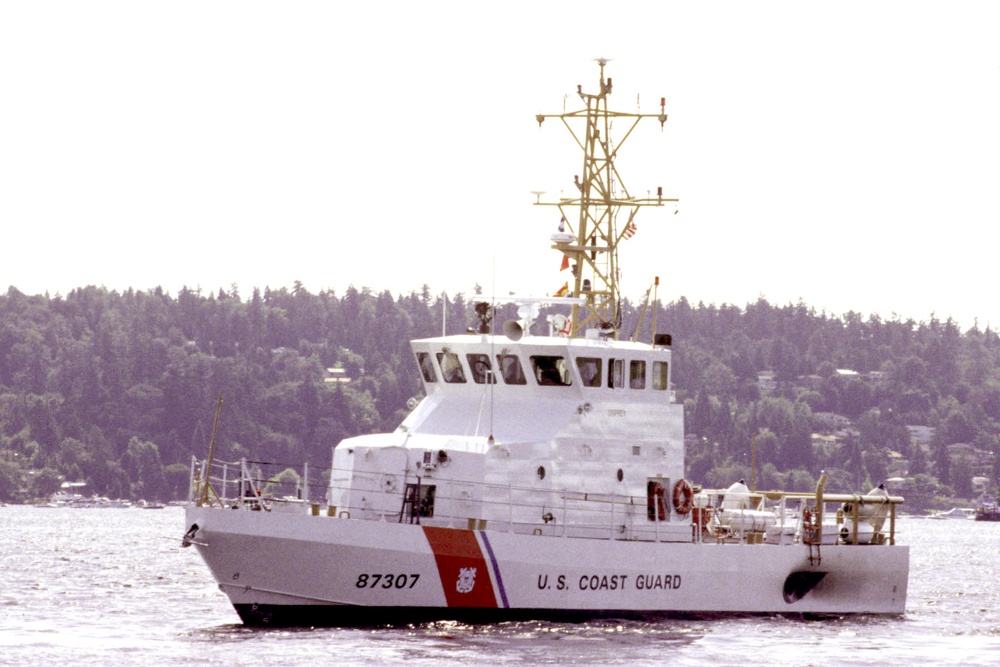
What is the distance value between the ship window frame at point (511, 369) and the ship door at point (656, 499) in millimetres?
3036

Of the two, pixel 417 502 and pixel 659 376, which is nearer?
pixel 417 502

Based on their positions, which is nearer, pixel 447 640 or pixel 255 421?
pixel 447 640

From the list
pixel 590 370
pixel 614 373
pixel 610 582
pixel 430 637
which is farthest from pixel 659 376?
pixel 430 637

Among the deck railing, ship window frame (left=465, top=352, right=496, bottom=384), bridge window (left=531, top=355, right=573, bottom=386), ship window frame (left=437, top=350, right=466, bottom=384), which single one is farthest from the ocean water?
ship window frame (left=437, top=350, right=466, bottom=384)

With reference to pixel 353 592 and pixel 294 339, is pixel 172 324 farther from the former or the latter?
pixel 353 592

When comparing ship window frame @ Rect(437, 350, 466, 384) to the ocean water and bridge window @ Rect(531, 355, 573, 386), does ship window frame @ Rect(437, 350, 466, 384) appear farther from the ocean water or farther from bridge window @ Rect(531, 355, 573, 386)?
the ocean water

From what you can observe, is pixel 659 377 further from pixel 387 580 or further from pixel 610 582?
pixel 387 580

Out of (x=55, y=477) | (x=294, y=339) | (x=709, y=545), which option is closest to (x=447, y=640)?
(x=709, y=545)

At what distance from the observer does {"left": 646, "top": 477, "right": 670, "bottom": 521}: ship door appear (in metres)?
32.7

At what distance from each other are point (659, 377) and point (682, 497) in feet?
7.22

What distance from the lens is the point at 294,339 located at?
15650 centimetres

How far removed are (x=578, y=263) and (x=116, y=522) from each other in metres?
74.6

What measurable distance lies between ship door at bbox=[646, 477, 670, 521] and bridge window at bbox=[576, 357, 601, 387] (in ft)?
7.01

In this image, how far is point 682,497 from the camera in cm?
3288
